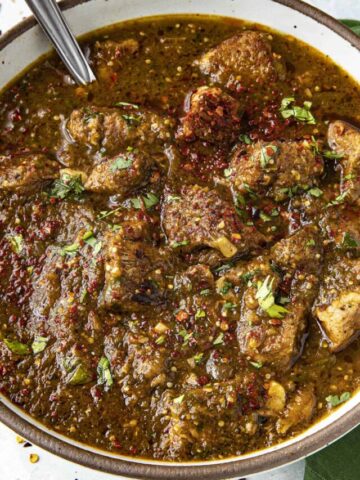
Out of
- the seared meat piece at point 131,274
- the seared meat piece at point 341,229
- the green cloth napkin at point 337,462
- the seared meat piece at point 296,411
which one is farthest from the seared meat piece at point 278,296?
the green cloth napkin at point 337,462

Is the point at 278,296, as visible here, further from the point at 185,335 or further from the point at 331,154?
the point at 331,154

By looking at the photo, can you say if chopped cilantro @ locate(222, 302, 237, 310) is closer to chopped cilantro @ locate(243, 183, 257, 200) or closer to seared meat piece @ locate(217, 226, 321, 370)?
seared meat piece @ locate(217, 226, 321, 370)

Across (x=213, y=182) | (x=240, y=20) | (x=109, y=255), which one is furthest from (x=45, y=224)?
(x=240, y=20)

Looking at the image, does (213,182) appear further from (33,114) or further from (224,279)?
(33,114)

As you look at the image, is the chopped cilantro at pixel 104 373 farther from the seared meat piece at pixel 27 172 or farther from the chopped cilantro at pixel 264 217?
the chopped cilantro at pixel 264 217

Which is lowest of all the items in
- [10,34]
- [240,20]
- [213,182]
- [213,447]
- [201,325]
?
[213,447]

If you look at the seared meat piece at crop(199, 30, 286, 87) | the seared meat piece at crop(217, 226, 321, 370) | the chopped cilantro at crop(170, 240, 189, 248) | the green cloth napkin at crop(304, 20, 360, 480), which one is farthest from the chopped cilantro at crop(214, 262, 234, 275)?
the green cloth napkin at crop(304, 20, 360, 480)
